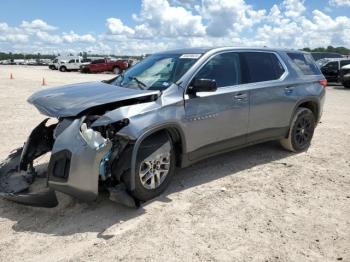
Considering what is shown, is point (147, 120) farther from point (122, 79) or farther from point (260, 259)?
point (260, 259)

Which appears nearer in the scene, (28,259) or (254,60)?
(28,259)

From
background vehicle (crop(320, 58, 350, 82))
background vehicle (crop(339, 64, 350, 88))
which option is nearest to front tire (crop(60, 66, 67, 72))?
background vehicle (crop(320, 58, 350, 82))

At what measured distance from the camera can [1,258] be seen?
346 centimetres

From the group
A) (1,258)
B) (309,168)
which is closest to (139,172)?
(1,258)

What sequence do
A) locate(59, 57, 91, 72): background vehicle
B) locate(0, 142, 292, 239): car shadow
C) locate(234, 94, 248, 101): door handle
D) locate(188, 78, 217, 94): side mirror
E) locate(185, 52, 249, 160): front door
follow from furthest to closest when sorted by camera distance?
1. locate(59, 57, 91, 72): background vehicle
2. locate(234, 94, 248, 101): door handle
3. locate(185, 52, 249, 160): front door
4. locate(188, 78, 217, 94): side mirror
5. locate(0, 142, 292, 239): car shadow

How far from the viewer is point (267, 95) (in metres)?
5.79

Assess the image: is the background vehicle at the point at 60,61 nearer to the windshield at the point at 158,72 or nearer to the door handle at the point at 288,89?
the windshield at the point at 158,72

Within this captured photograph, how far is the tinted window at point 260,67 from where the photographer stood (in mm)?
5648

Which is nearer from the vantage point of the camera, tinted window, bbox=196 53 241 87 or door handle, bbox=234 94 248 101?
tinted window, bbox=196 53 241 87

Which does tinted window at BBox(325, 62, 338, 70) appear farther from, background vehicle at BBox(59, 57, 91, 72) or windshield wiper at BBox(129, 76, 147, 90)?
background vehicle at BBox(59, 57, 91, 72)

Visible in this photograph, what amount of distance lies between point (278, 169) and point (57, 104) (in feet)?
10.8

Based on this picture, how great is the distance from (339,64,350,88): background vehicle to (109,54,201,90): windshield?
16.9 metres

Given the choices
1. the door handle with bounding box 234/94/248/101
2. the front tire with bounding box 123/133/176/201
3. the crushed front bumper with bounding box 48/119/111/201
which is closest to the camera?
the crushed front bumper with bounding box 48/119/111/201

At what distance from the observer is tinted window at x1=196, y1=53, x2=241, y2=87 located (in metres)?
5.11
